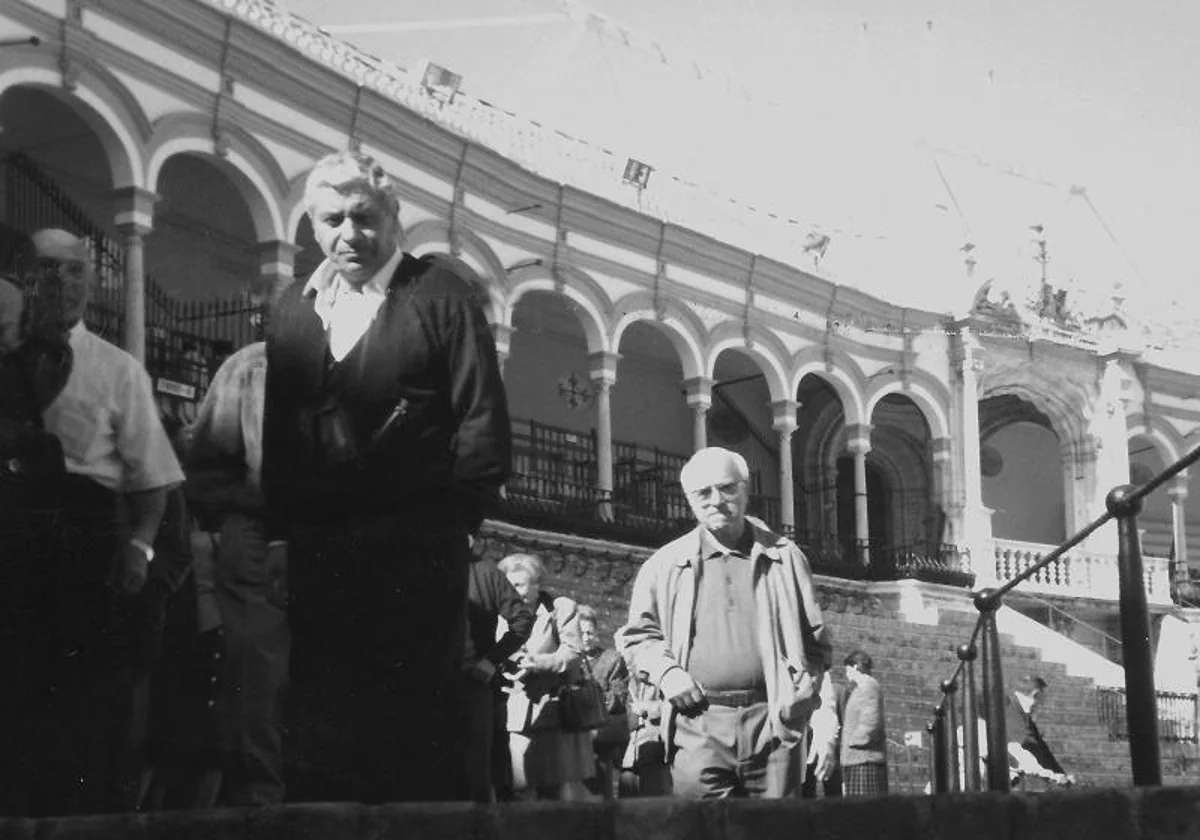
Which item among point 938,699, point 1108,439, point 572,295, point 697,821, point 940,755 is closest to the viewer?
point 697,821

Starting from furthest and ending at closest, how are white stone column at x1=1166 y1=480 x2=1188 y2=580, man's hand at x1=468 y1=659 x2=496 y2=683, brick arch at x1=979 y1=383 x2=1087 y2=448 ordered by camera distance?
white stone column at x1=1166 y1=480 x2=1188 y2=580 → brick arch at x1=979 y1=383 x2=1087 y2=448 → man's hand at x1=468 y1=659 x2=496 y2=683

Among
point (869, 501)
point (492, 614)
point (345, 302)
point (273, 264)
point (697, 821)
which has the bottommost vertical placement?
point (697, 821)

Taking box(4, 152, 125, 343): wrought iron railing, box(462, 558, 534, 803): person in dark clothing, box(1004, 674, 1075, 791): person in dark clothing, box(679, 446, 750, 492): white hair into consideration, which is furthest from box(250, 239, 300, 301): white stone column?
box(679, 446, 750, 492): white hair

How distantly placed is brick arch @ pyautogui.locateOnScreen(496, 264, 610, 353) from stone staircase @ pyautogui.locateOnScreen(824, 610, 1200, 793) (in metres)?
4.69

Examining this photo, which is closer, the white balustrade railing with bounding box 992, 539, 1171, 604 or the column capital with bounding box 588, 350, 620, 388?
the column capital with bounding box 588, 350, 620, 388

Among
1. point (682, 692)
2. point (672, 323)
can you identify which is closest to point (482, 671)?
point (682, 692)

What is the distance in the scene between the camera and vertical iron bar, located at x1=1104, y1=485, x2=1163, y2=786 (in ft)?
18.2

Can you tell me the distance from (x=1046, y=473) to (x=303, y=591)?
3205cm

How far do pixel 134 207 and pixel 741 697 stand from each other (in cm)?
1215

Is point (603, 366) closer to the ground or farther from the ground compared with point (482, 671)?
farther from the ground

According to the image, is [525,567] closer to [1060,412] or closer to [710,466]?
[710,466]

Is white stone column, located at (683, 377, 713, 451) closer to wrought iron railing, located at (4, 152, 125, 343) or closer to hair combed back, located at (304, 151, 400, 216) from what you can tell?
wrought iron railing, located at (4, 152, 125, 343)

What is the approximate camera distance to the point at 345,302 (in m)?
4.27

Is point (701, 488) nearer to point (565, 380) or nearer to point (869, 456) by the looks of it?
point (565, 380)
